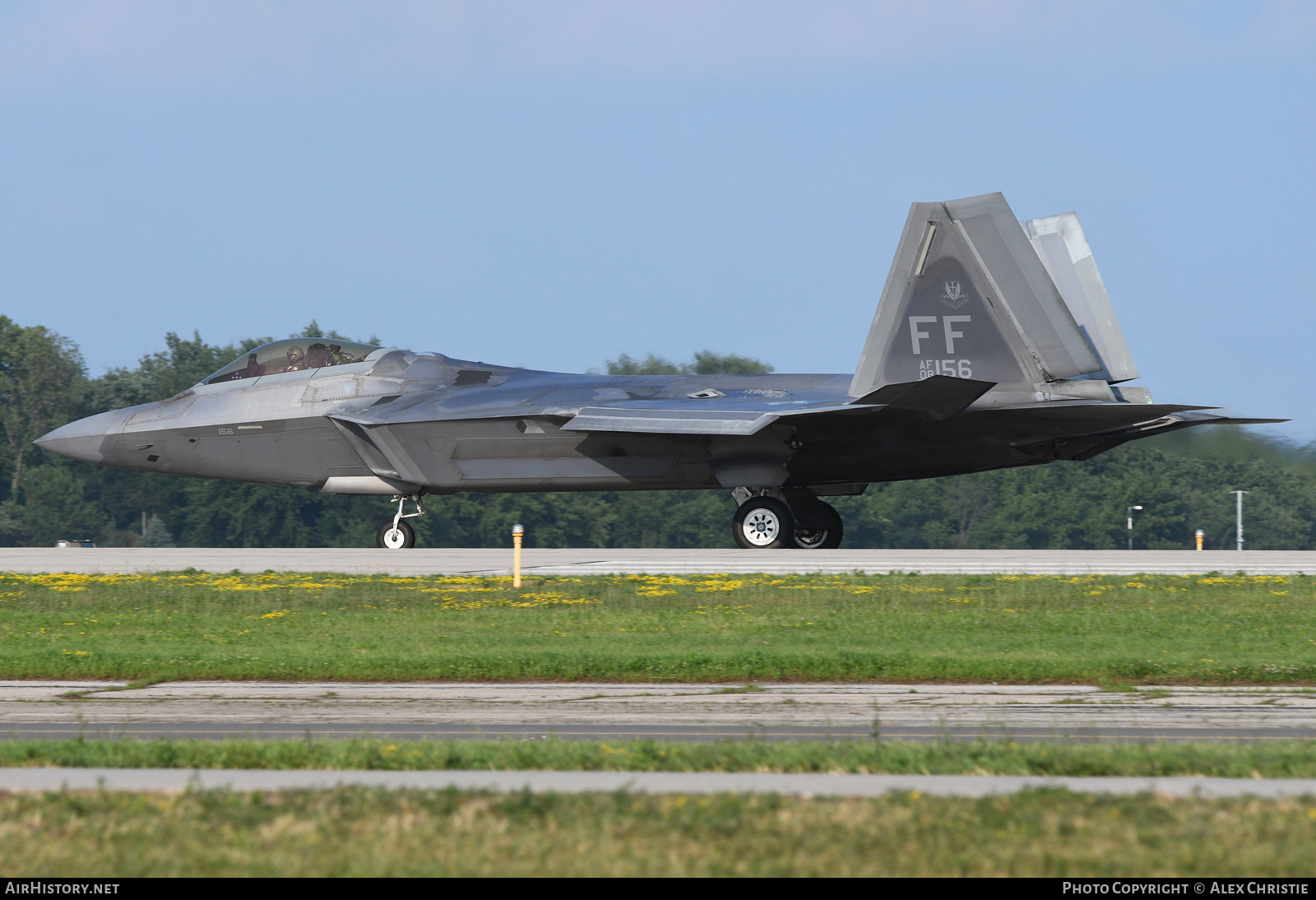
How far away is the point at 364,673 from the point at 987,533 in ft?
215

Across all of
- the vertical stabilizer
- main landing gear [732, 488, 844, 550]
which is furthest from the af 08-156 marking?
main landing gear [732, 488, 844, 550]

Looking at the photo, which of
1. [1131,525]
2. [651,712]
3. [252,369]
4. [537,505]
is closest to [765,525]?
[252,369]

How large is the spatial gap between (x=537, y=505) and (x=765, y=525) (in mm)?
46524

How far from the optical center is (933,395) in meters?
21.2

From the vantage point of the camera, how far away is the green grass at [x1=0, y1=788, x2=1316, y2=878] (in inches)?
178

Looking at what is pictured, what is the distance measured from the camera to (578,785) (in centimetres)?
586

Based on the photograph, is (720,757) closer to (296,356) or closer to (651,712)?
(651,712)

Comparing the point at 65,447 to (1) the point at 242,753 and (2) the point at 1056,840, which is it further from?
(2) the point at 1056,840

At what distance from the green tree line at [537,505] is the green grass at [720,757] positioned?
53167 millimetres

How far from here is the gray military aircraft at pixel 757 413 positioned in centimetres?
2230

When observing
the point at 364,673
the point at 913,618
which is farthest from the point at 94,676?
the point at 913,618

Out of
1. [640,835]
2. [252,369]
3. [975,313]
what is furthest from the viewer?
[252,369]

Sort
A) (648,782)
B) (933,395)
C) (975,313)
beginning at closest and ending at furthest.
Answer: (648,782), (933,395), (975,313)

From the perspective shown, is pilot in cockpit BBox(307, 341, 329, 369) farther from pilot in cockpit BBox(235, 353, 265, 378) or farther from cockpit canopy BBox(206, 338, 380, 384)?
pilot in cockpit BBox(235, 353, 265, 378)
